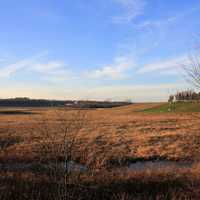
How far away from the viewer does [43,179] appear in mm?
12875

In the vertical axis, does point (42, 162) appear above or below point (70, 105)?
below

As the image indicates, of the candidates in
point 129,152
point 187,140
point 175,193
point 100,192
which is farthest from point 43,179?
point 187,140

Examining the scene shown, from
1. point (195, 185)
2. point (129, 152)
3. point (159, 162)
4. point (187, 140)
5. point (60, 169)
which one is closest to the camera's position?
point (60, 169)

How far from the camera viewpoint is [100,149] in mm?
23703

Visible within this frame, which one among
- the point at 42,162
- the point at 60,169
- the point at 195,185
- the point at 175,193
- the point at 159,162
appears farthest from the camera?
the point at 159,162

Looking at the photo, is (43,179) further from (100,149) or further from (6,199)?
(100,149)

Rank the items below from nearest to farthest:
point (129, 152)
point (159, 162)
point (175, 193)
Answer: point (175, 193)
point (159, 162)
point (129, 152)

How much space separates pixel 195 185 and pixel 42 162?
721cm

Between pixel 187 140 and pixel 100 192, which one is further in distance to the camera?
pixel 187 140

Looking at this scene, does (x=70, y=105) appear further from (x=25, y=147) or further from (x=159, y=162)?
(x=25, y=147)

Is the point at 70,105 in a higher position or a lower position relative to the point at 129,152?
higher

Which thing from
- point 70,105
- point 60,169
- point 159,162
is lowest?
point 159,162

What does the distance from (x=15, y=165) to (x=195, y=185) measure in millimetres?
8982

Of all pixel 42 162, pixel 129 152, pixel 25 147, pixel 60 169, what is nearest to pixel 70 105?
pixel 60 169
